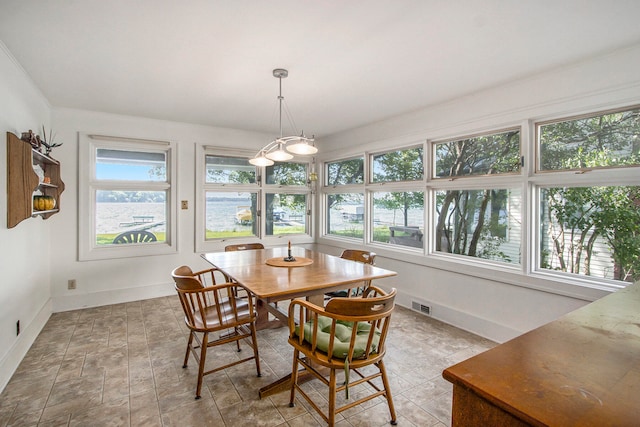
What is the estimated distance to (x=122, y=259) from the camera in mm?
4059

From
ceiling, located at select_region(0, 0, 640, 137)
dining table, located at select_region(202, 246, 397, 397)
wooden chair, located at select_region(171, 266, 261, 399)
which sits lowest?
wooden chair, located at select_region(171, 266, 261, 399)

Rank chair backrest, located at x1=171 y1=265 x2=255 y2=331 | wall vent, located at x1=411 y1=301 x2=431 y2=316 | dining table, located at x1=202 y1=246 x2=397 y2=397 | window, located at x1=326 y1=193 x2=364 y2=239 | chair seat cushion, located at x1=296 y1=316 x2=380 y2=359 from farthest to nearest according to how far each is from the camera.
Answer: window, located at x1=326 y1=193 x2=364 y2=239 → wall vent, located at x1=411 y1=301 x2=431 y2=316 → chair backrest, located at x1=171 y1=265 x2=255 y2=331 → dining table, located at x1=202 y1=246 x2=397 y2=397 → chair seat cushion, located at x1=296 y1=316 x2=380 y2=359

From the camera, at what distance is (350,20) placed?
1.92 meters

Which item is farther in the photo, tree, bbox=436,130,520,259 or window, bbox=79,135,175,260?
window, bbox=79,135,175,260

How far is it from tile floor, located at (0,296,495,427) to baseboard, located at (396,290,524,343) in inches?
3.9

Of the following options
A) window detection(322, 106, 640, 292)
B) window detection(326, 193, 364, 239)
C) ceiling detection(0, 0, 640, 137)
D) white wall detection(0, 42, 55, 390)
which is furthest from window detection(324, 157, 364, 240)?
white wall detection(0, 42, 55, 390)

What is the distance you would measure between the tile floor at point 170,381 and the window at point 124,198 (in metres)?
1.09

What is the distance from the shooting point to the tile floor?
1.87m

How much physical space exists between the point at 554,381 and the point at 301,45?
2.28 meters

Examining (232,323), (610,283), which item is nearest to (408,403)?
(232,323)

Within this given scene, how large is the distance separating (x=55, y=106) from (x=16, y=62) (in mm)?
1318

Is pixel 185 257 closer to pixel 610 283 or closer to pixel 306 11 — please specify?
pixel 306 11

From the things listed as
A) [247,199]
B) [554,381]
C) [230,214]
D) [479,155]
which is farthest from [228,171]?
[554,381]

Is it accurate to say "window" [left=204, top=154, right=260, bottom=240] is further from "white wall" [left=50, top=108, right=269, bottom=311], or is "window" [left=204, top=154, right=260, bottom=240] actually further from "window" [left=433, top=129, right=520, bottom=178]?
"window" [left=433, top=129, right=520, bottom=178]
